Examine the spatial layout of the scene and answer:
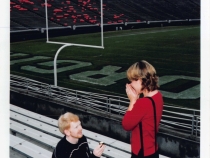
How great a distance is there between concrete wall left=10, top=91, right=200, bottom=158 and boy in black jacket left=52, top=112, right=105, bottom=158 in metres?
1.82

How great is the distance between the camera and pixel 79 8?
22906mm

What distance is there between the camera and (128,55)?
44.3ft

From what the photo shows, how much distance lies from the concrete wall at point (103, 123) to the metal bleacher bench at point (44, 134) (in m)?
0.25

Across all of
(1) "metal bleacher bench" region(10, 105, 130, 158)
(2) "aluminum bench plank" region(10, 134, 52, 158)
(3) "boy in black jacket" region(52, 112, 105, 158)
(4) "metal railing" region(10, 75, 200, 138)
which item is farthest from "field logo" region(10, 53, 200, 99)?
(3) "boy in black jacket" region(52, 112, 105, 158)

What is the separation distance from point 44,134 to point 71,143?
2.28m

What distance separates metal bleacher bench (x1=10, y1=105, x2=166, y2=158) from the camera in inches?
158

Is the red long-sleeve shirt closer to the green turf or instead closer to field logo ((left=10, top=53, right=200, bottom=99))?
the green turf

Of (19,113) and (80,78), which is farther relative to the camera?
(80,78)

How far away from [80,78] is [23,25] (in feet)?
37.8

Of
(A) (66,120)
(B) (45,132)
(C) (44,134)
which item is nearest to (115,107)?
(B) (45,132)

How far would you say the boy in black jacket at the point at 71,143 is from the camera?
7.61 feet

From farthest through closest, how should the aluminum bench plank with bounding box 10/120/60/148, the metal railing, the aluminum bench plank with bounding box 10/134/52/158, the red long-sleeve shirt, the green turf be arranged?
the green turf < the aluminum bench plank with bounding box 10/120/60/148 < the metal railing < the aluminum bench plank with bounding box 10/134/52/158 < the red long-sleeve shirt

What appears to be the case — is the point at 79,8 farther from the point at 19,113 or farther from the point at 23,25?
the point at 19,113
